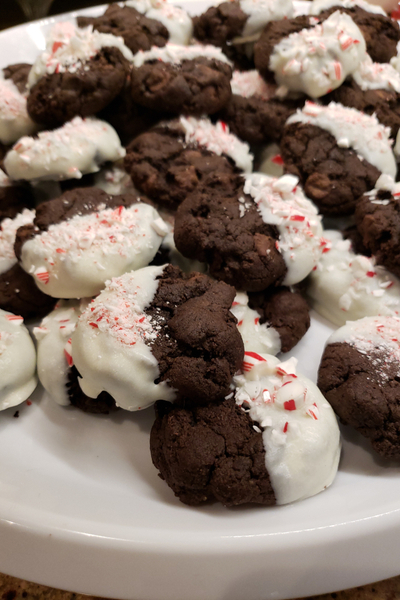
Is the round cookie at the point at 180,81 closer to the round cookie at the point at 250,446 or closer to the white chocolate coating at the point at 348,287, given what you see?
the white chocolate coating at the point at 348,287

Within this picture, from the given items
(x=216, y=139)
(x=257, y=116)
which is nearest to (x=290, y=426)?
(x=216, y=139)

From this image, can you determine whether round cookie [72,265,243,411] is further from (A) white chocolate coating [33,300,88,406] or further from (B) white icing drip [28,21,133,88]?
(B) white icing drip [28,21,133,88]

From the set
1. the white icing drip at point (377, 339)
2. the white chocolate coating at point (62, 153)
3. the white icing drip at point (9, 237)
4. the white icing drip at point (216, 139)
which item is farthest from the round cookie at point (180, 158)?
the white icing drip at point (377, 339)

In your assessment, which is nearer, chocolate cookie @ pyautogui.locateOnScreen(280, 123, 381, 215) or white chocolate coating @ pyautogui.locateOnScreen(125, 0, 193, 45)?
chocolate cookie @ pyautogui.locateOnScreen(280, 123, 381, 215)

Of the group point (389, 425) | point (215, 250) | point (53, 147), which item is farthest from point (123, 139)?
point (389, 425)

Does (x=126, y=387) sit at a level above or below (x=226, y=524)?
above

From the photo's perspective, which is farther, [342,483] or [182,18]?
[182,18]

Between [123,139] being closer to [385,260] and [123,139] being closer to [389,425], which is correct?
[385,260]

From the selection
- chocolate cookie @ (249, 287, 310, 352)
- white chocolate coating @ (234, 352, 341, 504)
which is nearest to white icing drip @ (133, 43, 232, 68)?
chocolate cookie @ (249, 287, 310, 352)
